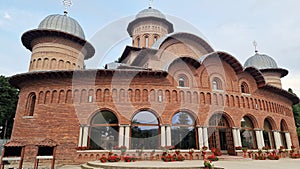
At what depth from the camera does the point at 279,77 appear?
25281mm

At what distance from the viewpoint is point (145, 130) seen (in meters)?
13.8

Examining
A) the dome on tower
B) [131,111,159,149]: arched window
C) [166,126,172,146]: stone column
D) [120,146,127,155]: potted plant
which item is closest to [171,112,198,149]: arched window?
[166,126,172,146]: stone column

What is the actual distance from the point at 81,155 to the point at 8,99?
69.9 feet

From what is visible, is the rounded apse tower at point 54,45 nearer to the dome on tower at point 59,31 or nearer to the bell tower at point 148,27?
the dome on tower at point 59,31

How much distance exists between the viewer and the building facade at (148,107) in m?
13.4

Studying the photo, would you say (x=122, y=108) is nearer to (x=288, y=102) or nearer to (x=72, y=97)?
(x=72, y=97)

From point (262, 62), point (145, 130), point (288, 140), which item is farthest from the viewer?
point (262, 62)

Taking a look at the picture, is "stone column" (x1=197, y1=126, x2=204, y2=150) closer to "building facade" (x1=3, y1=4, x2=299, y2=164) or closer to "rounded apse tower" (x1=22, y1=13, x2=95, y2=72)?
"building facade" (x1=3, y1=4, x2=299, y2=164)

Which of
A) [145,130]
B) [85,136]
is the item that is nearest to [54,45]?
[85,136]

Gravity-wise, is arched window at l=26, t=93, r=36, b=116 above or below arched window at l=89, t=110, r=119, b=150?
above

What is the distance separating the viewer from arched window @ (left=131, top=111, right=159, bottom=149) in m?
13.5

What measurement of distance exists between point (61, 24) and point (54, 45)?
2960 mm

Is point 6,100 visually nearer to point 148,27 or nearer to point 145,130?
point 148,27

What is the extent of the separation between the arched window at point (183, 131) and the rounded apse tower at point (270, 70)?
1520cm
